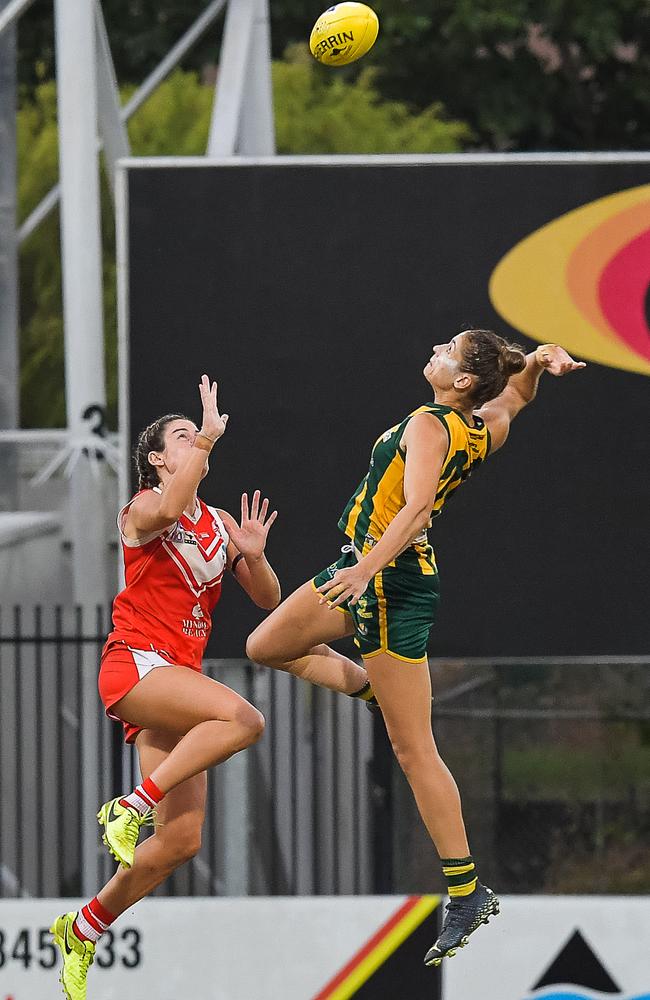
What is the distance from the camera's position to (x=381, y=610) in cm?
712

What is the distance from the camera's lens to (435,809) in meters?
7.20

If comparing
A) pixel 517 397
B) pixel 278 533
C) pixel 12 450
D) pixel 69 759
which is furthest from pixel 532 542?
pixel 69 759

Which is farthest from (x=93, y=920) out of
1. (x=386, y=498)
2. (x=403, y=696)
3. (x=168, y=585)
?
(x=386, y=498)

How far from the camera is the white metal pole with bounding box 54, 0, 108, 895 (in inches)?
512

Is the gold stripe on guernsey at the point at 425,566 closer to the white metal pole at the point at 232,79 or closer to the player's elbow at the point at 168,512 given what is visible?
the player's elbow at the point at 168,512

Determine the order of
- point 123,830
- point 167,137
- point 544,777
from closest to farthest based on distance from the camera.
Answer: point 123,830 → point 544,777 → point 167,137

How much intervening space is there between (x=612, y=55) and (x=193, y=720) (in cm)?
1882

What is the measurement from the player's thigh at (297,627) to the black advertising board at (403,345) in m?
3.17

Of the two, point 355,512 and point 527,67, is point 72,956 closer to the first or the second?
point 355,512

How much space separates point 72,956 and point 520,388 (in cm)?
341

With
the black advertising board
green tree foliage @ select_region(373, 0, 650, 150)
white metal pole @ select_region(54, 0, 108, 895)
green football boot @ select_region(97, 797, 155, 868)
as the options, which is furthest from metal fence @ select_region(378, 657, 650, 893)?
green football boot @ select_region(97, 797, 155, 868)

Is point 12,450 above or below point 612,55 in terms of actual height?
below

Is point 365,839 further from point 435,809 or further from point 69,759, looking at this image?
point 435,809

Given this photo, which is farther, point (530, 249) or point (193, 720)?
point (530, 249)
